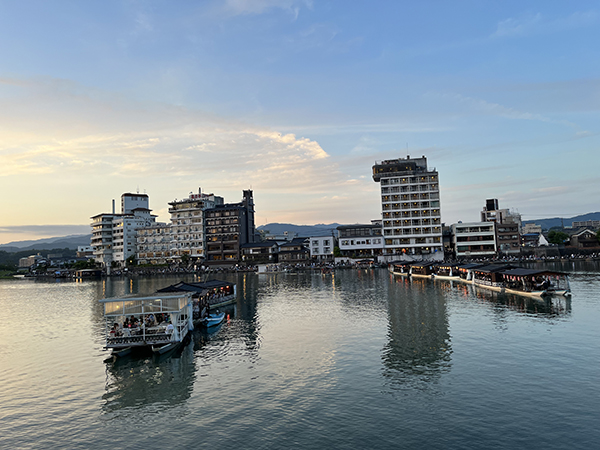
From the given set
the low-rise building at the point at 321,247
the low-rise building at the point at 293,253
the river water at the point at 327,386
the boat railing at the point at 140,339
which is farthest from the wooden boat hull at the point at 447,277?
the boat railing at the point at 140,339

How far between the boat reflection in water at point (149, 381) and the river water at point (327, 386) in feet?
0.52

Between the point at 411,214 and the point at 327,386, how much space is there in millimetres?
149313

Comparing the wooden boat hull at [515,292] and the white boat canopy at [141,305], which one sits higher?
the white boat canopy at [141,305]

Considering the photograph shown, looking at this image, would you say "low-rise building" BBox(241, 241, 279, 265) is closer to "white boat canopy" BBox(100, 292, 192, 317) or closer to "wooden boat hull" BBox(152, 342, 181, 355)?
"white boat canopy" BBox(100, 292, 192, 317)

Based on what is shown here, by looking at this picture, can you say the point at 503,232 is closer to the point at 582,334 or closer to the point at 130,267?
the point at 582,334

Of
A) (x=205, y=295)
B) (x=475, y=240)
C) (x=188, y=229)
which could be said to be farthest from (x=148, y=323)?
(x=188, y=229)

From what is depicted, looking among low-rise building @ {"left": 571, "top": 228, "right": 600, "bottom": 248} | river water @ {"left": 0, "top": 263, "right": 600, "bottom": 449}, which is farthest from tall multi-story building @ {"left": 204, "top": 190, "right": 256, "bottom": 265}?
low-rise building @ {"left": 571, "top": 228, "right": 600, "bottom": 248}

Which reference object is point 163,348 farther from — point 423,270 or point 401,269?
point 401,269

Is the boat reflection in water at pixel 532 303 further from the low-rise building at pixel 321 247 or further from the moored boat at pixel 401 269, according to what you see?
the low-rise building at pixel 321 247

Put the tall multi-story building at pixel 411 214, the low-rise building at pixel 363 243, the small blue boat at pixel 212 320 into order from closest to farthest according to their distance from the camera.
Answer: the small blue boat at pixel 212 320, the tall multi-story building at pixel 411 214, the low-rise building at pixel 363 243

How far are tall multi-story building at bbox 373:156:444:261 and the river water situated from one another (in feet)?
384

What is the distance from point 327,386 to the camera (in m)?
26.5

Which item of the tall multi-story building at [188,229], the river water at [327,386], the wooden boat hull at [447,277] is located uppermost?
the tall multi-story building at [188,229]

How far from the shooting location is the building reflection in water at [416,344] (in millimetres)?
27781
